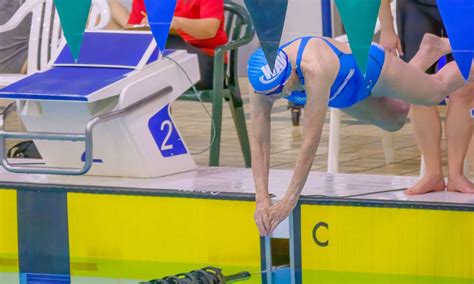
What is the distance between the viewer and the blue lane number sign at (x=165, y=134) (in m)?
5.32

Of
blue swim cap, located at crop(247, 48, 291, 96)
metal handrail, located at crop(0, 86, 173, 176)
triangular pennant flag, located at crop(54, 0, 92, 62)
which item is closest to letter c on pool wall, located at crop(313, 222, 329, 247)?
blue swim cap, located at crop(247, 48, 291, 96)

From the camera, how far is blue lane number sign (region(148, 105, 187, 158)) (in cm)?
532

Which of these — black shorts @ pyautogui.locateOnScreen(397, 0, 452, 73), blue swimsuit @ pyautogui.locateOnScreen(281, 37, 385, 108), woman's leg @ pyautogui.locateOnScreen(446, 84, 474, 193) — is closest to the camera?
blue swimsuit @ pyautogui.locateOnScreen(281, 37, 385, 108)

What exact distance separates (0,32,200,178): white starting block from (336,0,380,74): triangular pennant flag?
4.68 feet

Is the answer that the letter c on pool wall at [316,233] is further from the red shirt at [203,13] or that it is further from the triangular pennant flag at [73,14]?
the red shirt at [203,13]

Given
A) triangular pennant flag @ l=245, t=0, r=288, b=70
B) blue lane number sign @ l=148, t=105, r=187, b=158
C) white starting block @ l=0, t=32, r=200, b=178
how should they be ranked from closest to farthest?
triangular pennant flag @ l=245, t=0, r=288, b=70, white starting block @ l=0, t=32, r=200, b=178, blue lane number sign @ l=148, t=105, r=187, b=158

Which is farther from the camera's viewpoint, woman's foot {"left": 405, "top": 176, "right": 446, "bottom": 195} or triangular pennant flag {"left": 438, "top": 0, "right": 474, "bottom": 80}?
woman's foot {"left": 405, "top": 176, "right": 446, "bottom": 195}

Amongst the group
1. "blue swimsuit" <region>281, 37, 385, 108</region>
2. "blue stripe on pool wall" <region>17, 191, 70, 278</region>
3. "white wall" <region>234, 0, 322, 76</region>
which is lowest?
"blue stripe on pool wall" <region>17, 191, 70, 278</region>

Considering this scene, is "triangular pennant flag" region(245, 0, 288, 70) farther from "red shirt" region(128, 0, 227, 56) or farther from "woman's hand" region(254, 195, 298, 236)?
"red shirt" region(128, 0, 227, 56)

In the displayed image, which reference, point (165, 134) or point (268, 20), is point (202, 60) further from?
point (268, 20)

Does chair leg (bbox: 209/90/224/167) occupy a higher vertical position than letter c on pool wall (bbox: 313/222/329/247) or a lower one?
higher

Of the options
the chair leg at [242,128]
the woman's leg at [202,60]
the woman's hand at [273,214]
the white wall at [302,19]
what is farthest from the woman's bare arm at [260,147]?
the white wall at [302,19]

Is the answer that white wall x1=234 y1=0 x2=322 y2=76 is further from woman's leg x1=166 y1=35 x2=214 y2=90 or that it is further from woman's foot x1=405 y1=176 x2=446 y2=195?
woman's foot x1=405 y1=176 x2=446 y2=195

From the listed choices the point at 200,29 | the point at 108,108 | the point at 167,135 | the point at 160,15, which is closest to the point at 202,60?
the point at 200,29
